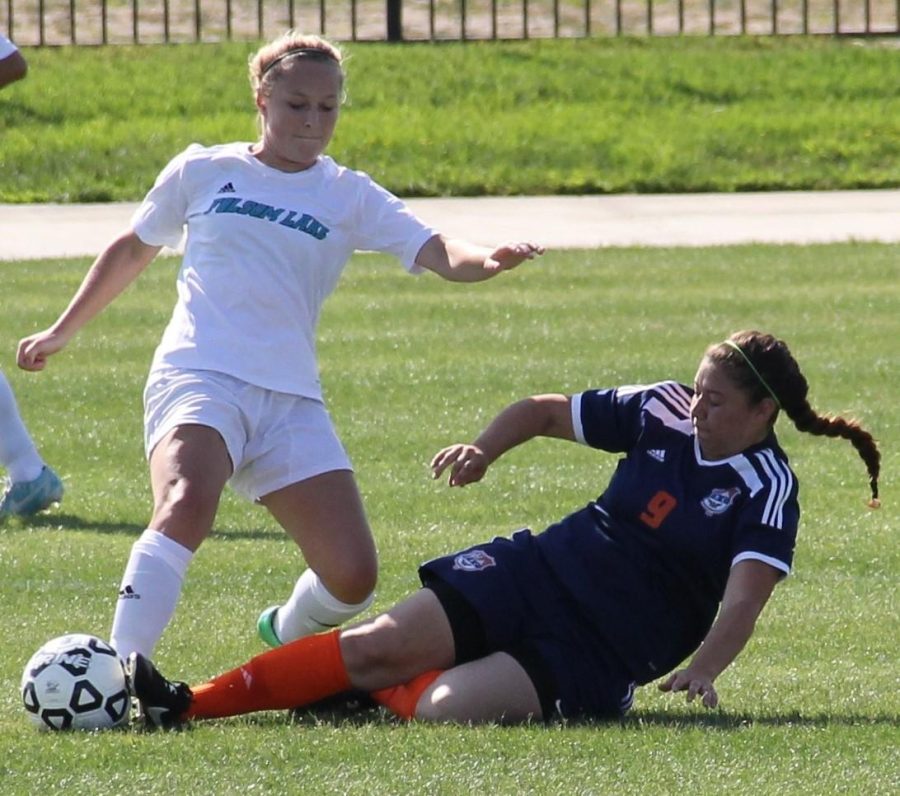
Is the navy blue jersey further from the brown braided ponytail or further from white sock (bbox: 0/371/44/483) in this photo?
white sock (bbox: 0/371/44/483)

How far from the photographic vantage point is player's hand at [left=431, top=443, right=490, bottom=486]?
5090 mm

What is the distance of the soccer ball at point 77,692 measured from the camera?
4.80 meters

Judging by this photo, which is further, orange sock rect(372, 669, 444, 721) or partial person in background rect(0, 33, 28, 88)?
partial person in background rect(0, 33, 28, 88)

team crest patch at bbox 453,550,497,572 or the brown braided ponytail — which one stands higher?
the brown braided ponytail

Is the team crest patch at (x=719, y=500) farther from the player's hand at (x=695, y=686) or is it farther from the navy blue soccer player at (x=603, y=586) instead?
the player's hand at (x=695, y=686)

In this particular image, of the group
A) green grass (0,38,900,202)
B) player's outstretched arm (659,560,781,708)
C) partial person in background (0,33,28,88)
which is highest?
partial person in background (0,33,28,88)

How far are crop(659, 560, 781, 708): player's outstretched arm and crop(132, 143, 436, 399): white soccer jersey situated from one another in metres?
1.23

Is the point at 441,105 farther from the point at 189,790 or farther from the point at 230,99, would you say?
the point at 189,790

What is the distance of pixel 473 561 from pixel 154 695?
2.99 ft

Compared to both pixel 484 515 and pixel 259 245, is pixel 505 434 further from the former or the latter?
pixel 484 515

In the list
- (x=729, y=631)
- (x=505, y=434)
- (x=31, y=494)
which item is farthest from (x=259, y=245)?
(x=31, y=494)

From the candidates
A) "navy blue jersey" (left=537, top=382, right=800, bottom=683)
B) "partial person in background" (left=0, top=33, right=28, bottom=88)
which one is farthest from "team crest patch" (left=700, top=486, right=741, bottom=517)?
"partial person in background" (left=0, top=33, right=28, bottom=88)

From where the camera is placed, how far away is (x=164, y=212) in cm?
556

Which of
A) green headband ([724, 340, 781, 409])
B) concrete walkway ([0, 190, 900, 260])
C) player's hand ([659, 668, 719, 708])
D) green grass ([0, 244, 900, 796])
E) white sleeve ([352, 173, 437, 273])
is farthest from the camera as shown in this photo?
concrete walkway ([0, 190, 900, 260])
